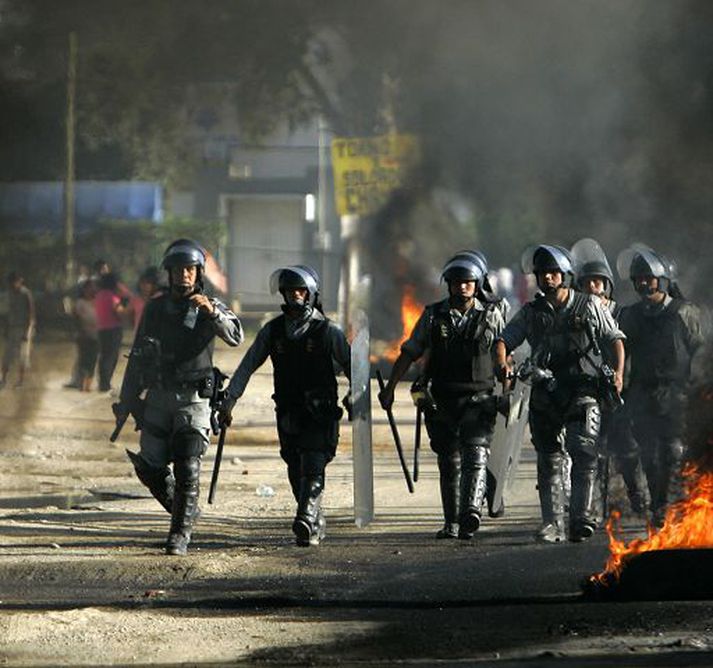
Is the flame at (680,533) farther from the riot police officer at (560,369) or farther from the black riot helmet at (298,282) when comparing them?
the black riot helmet at (298,282)

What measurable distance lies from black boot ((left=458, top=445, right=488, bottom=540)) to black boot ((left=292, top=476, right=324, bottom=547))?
29.2 inches

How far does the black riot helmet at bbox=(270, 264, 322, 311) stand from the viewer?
31.3 ft

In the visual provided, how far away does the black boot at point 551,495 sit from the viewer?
9.55 metres

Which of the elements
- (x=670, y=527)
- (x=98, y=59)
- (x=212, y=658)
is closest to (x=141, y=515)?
(x=670, y=527)

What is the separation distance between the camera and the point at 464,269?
973 centimetres

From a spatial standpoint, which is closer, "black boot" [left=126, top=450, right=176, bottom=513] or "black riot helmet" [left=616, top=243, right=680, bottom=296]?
"black boot" [left=126, top=450, right=176, bottom=513]

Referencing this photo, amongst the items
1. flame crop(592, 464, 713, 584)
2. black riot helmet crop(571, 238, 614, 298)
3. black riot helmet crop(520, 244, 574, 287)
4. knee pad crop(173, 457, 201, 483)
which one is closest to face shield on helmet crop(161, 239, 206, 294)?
knee pad crop(173, 457, 201, 483)

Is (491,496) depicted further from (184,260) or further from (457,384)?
(184,260)

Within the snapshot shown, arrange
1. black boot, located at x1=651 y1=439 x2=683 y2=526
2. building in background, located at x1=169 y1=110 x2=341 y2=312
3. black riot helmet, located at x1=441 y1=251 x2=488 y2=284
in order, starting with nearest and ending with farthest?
black riot helmet, located at x1=441 y1=251 x2=488 y2=284
black boot, located at x1=651 y1=439 x2=683 y2=526
building in background, located at x1=169 y1=110 x2=341 y2=312

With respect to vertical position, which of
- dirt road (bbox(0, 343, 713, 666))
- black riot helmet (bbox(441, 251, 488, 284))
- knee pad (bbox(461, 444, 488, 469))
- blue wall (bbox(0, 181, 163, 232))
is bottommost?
dirt road (bbox(0, 343, 713, 666))

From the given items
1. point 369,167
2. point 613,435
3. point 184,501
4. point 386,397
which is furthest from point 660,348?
point 369,167

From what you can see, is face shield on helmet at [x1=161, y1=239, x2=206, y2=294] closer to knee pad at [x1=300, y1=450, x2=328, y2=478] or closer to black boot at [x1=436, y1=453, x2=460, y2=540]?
knee pad at [x1=300, y1=450, x2=328, y2=478]

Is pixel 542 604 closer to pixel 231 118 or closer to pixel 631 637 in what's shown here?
pixel 631 637

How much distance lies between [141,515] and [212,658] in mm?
4625
